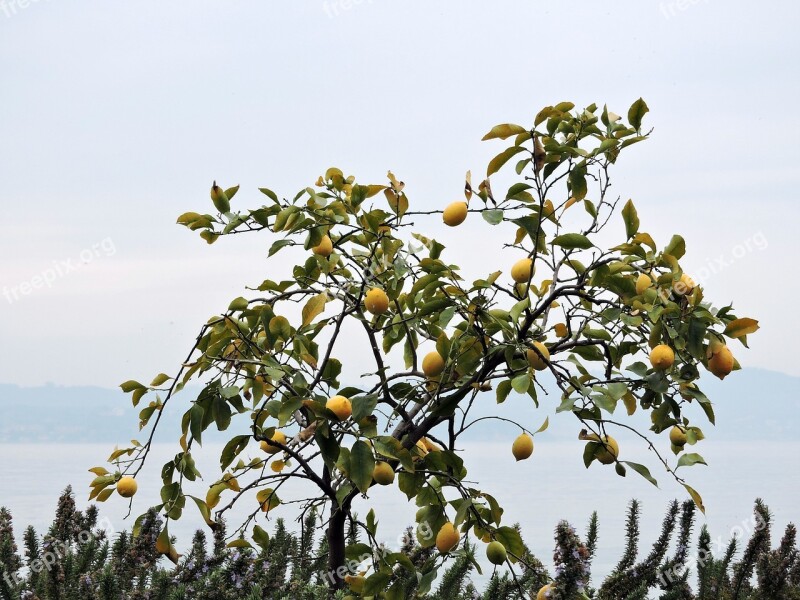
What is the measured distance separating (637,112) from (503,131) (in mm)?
363

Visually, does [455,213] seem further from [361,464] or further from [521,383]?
[361,464]

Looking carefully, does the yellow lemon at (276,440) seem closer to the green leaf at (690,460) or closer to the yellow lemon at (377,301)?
the yellow lemon at (377,301)

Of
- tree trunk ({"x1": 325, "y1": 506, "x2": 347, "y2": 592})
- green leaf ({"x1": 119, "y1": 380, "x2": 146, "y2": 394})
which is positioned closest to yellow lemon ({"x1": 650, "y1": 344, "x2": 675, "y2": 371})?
tree trunk ({"x1": 325, "y1": 506, "x2": 347, "y2": 592})

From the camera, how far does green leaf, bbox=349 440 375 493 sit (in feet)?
6.36

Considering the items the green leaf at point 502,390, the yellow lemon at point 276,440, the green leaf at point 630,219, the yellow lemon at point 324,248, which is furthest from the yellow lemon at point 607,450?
the yellow lemon at point 276,440

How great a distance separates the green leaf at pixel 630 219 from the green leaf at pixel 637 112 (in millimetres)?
197

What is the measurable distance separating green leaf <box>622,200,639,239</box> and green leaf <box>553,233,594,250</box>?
16cm

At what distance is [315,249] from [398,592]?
99 cm

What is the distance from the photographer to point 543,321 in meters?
2.47

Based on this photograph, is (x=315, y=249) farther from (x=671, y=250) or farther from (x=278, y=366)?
(x=671, y=250)

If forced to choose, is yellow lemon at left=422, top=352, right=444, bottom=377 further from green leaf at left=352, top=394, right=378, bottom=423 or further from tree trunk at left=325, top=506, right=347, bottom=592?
tree trunk at left=325, top=506, right=347, bottom=592

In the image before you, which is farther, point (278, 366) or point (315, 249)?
point (315, 249)

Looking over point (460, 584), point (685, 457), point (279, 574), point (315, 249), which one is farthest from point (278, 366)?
point (460, 584)

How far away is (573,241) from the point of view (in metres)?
2.08
